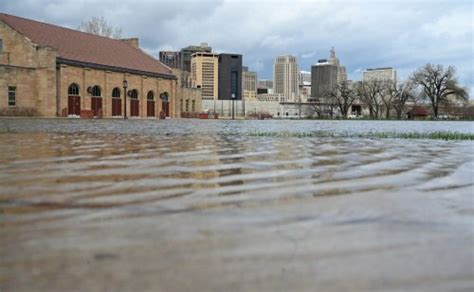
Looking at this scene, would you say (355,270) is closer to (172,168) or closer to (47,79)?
(172,168)

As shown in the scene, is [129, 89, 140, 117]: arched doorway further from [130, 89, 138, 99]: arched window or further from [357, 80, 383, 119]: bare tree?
[357, 80, 383, 119]: bare tree

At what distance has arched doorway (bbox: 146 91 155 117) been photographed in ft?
214

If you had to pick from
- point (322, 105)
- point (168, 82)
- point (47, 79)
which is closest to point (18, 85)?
point (47, 79)

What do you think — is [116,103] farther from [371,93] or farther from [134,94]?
[371,93]

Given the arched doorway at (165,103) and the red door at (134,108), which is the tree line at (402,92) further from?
the red door at (134,108)

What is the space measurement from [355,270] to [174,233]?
1104 millimetres

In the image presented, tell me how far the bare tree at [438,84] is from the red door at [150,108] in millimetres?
54523

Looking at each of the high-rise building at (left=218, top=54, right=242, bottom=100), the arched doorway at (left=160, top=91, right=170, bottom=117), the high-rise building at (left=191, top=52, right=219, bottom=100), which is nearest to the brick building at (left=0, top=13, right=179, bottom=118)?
the arched doorway at (left=160, top=91, right=170, bottom=117)

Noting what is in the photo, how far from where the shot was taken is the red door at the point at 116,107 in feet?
191

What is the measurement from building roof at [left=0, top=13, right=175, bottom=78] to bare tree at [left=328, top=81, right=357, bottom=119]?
53.2 meters

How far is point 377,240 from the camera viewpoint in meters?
2.78

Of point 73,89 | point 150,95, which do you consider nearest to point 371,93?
point 150,95

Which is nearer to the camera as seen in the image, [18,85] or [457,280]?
[457,280]

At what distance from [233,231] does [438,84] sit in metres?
97.2
